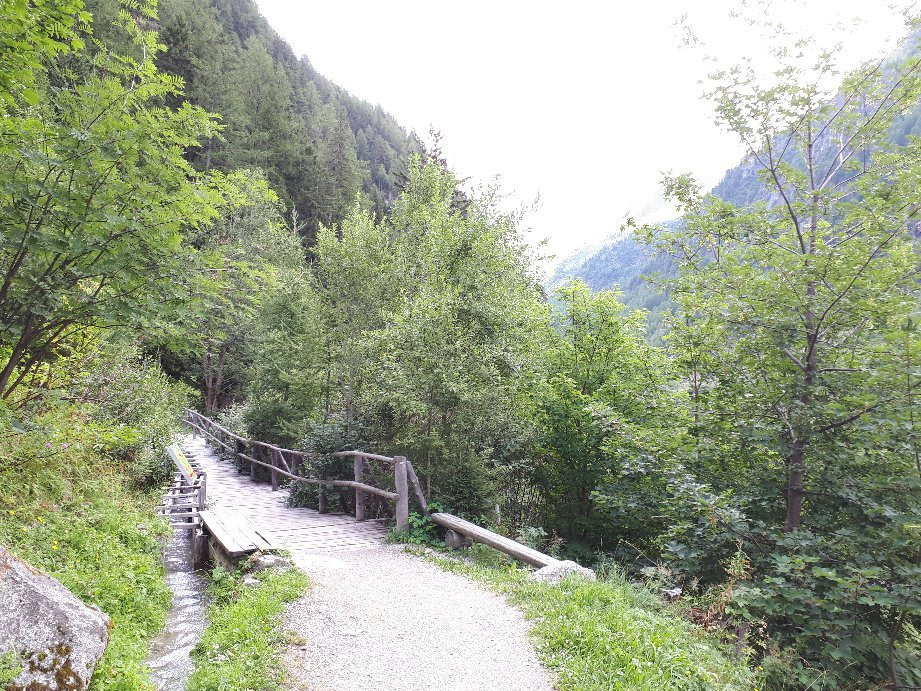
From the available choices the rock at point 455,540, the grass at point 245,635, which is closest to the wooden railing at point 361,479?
the rock at point 455,540

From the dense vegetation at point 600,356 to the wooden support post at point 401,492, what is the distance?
44cm

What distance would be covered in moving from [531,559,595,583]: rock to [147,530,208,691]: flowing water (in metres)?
3.25

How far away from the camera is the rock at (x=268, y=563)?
18.3 feet

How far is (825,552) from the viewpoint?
16.6ft

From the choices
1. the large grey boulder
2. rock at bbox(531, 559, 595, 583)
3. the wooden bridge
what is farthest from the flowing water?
rock at bbox(531, 559, 595, 583)

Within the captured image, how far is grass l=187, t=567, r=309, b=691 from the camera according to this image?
3.33 meters

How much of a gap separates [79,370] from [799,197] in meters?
10.3

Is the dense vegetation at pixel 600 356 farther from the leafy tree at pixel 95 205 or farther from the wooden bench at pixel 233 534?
the wooden bench at pixel 233 534

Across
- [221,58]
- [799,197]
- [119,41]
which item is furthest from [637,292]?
[799,197]

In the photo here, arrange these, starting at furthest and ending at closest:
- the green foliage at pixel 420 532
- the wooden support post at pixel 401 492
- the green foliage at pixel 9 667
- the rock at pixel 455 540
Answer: the wooden support post at pixel 401 492 < the green foliage at pixel 420 532 < the rock at pixel 455 540 < the green foliage at pixel 9 667

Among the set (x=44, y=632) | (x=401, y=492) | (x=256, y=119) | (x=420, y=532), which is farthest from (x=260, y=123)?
(x=44, y=632)

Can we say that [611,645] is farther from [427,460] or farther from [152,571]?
[152,571]

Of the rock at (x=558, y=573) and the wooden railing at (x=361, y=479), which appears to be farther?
the wooden railing at (x=361, y=479)

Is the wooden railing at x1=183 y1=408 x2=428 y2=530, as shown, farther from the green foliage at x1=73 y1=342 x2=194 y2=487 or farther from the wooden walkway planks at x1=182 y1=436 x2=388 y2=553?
the green foliage at x1=73 y1=342 x2=194 y2=487
